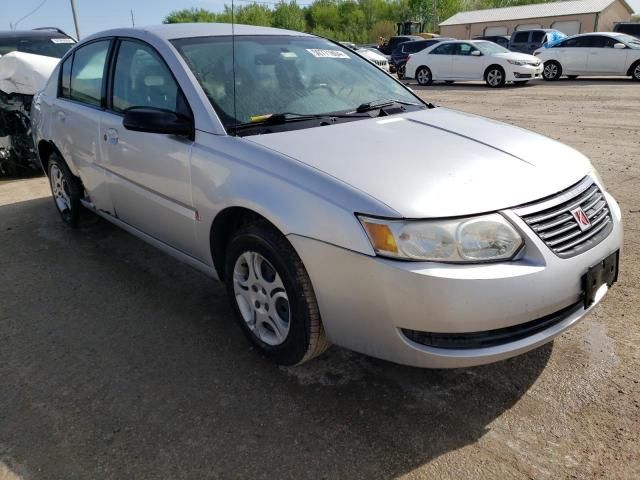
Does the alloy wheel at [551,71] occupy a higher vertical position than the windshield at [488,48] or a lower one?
lower

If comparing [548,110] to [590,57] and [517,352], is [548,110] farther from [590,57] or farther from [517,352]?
[517,352]

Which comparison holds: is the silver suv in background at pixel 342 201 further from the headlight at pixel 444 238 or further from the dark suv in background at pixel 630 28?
the dark suv in background at pixel 630 28

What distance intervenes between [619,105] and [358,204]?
11.2 m

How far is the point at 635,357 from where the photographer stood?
105 inches

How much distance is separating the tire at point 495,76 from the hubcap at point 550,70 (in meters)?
2.47

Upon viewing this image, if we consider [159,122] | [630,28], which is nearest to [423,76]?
[630,28]

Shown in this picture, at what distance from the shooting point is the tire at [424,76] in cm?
1798

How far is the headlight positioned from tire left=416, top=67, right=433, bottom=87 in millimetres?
17084

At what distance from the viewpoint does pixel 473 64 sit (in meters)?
16.5

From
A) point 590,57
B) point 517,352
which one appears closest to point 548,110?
point 590,57

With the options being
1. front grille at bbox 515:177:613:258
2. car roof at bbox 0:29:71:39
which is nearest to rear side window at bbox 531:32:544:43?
car roof at bbox 0:29:71:39

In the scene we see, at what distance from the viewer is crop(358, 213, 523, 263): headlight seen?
2.03 metres

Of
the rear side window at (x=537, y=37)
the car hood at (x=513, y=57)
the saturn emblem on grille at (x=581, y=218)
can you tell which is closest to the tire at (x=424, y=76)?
the car hood at (x=513, y=57)

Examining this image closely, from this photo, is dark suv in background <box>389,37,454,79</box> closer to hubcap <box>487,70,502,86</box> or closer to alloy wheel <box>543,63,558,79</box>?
alloy wheel <box>543,63,558,79</box>
